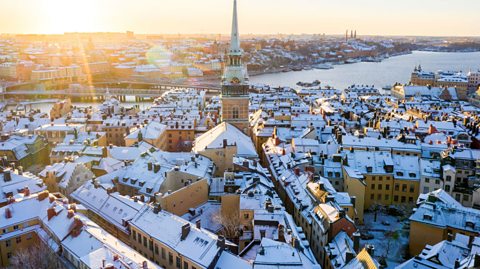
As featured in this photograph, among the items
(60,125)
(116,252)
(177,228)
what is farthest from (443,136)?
(60,125)

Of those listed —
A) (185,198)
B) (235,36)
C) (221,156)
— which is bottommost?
(185,198)

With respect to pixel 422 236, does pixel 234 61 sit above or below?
above

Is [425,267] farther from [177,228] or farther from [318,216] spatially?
[177,228]

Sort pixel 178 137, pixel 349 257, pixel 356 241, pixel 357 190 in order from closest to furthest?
1. pixel 349 257
2. pixel 356 241
3. pixel 357 190
4. pixel 178 137

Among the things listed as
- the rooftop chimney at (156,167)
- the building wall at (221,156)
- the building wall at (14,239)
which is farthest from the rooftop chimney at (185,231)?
the building wall at (221,156)

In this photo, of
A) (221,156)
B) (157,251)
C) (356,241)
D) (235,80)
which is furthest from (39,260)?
(235,80)

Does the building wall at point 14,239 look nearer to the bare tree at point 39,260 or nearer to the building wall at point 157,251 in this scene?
the bare tree at point 39,260

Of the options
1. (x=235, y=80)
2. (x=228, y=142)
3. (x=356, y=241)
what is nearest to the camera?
(x=356, y=241)

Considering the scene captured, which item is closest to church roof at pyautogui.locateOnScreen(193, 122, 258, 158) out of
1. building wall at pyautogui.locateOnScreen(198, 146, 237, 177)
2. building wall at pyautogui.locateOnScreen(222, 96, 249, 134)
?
building wall at pyautogui.locateOnScreen(198, 146, 237, 177)

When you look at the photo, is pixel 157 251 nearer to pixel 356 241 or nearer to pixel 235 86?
pixel 356 241

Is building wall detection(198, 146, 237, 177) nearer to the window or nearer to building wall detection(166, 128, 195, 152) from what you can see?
the window
